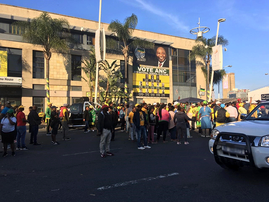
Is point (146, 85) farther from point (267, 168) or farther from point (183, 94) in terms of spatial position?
point (267, 168)

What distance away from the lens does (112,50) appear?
31375mm

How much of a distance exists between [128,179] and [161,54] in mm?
32202

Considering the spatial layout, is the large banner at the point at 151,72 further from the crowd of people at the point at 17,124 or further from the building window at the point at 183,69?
the crowd of people at the point at 17,124

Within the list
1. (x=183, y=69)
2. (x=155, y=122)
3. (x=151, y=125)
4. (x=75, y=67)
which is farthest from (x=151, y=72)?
(x=151, y=125)

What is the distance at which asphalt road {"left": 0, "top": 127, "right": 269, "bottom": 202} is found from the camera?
13.7ft

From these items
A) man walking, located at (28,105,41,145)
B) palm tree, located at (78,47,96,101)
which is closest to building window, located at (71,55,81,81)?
palm tree, located at (78,47,96,101)

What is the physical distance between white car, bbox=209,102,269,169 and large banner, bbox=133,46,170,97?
2783cm

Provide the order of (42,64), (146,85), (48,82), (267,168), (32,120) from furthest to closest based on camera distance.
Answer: (146,85) → (42,64) → (48,82) → (32,120) → (267,168)

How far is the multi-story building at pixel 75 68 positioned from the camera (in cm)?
2475

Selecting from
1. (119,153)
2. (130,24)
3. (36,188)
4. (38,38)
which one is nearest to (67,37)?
(38,38)

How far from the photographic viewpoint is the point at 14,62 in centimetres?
2508

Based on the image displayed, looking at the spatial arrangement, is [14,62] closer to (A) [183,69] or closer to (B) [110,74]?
(B) [110,74]

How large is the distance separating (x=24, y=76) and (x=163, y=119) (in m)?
20.1

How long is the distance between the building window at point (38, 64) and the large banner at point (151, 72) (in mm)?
12281
